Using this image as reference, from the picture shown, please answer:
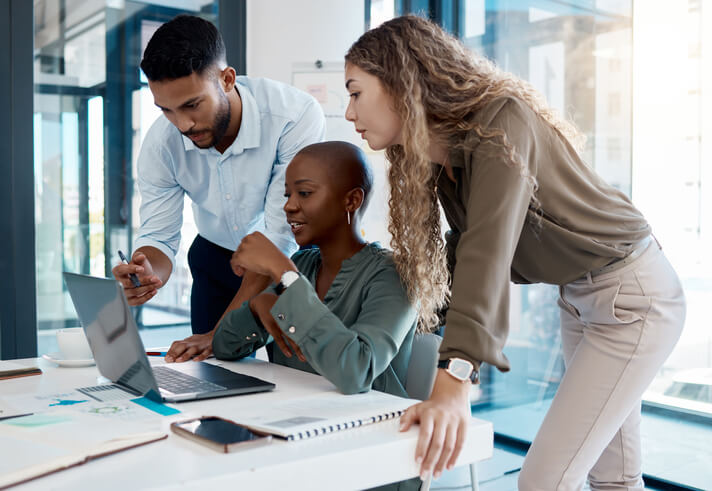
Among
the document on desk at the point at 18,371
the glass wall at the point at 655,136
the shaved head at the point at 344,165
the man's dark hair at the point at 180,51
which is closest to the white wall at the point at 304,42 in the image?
the glass wall at the point at 655,136

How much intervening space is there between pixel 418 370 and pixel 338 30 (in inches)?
97.1

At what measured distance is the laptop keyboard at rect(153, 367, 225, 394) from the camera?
3.87 ft

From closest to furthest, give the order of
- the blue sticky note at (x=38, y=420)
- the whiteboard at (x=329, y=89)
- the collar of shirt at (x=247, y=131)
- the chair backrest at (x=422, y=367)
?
1. the blue sticky note at (x=38, y=420)
2. the chair backrest at (x=422, y=367)
3. the collar of shirt at (x=247, y=131)
4. the whiteboard at (x=329, y=89)

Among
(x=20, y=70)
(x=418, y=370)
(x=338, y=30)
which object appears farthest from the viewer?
(x=338, y=30)

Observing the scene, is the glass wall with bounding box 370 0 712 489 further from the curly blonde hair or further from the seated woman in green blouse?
the seated woman in green blouse

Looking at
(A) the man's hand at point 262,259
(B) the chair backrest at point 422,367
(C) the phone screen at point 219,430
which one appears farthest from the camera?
(B) the chair backrest at point 422,367

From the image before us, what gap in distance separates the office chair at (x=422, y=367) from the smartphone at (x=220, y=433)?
2.00 feet

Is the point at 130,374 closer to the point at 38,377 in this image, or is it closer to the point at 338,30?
the point at 38,377

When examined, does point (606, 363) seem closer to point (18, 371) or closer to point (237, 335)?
point (237, 335)

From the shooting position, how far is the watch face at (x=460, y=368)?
1.04 meters

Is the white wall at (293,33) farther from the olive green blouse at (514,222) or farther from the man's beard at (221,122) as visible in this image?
the olive green blouse at (514,222)

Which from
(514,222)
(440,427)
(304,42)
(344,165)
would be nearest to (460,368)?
(440,427)

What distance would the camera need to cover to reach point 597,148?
9.77 ft

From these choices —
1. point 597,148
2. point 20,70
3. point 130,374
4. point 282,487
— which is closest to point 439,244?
point 130,374
